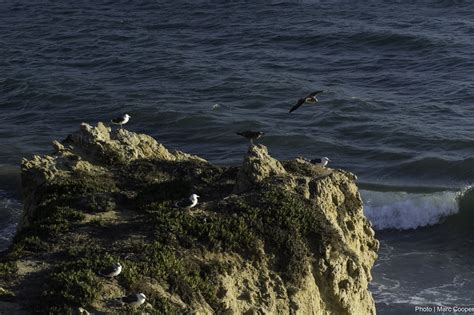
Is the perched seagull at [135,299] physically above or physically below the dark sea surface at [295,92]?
above

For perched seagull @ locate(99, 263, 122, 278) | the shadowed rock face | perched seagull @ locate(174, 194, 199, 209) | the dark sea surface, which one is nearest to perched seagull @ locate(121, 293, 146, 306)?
the shadowed rock face

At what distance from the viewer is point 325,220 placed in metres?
16.6

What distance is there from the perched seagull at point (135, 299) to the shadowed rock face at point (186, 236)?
12 cm

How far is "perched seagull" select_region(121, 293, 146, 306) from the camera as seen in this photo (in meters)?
13.4

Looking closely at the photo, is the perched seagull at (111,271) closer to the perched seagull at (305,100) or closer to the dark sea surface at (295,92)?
the perched seagull at (305,100)

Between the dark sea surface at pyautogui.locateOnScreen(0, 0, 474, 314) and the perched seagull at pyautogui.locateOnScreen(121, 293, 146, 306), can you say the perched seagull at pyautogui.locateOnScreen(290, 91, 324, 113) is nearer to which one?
the dark sea surface at pyautogui.locateOnScreen(0, 0, 474, 314)

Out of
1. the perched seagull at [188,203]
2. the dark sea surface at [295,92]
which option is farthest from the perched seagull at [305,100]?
the perched seagull at [188,203]

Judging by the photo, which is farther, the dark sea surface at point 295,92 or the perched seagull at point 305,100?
the dark sea surface at point 295,92

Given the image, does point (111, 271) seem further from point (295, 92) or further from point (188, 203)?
point (295, 92)

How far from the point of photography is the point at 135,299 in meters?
13.4

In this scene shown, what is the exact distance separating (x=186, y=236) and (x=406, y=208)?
59.5 feet

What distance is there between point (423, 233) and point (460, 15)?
26.0m

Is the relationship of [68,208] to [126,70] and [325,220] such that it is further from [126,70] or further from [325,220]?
[126,70]

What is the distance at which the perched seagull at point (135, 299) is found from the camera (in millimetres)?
13383
